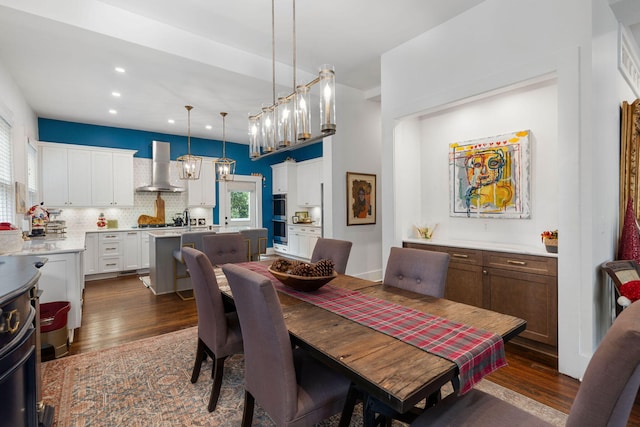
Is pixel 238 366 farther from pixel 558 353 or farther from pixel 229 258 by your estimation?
pixel 558 353

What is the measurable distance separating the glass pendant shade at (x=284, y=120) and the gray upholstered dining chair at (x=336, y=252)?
983mm

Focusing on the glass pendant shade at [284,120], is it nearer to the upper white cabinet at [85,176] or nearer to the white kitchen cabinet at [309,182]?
the white kitchen cabinet at [309,182]

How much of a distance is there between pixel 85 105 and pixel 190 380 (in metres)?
4.92

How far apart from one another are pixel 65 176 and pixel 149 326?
4.01 metres

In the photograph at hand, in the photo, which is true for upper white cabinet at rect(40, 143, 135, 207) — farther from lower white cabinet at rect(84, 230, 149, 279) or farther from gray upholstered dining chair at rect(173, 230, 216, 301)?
gray upholstered dining chair at rect(173, 230, 216, 301)

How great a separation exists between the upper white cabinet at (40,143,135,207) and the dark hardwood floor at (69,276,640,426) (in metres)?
1.60

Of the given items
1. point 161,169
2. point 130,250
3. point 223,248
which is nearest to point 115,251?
point 130,250

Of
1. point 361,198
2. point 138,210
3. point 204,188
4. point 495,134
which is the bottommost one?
point 138,210

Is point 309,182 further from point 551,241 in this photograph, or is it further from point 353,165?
point 551,241

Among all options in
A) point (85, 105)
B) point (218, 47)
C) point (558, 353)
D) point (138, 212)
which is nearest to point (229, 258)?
point (218, 47)

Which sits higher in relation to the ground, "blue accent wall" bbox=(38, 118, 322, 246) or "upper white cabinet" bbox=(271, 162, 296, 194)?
"blue accent wall" bbox=(38, 118, 322, 246)

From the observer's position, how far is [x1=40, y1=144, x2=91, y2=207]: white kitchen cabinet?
5434 mm

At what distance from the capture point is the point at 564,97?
2.36m

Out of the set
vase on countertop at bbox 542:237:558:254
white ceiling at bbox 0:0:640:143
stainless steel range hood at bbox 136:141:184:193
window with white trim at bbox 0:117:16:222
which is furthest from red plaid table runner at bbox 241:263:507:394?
stainless steel range hood at bbox 136:141:184:193
